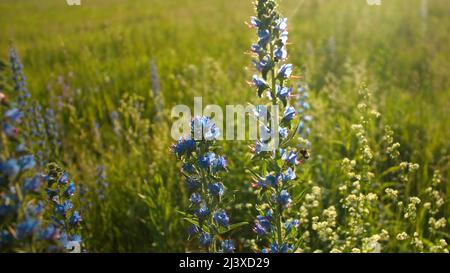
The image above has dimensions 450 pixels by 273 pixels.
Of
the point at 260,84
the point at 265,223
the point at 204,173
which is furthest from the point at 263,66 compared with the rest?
the point at 265,223

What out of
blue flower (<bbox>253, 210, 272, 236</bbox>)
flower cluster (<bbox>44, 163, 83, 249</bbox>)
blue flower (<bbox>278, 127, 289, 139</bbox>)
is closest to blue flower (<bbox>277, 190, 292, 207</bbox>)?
blue flower (<bbox>253, 210, 272, 236</bbox>)

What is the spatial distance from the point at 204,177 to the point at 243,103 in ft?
7.58

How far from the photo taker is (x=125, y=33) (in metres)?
8.59

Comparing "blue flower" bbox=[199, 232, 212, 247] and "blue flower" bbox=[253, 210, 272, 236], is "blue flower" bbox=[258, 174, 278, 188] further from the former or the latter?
"blue flower" bbox=[199, 232, 212, 247]

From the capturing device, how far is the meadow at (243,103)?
2.90m

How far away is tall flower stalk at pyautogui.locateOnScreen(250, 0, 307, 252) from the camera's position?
86.1 inches

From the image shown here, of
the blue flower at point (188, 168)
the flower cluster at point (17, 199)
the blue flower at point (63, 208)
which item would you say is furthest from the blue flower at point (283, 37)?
the blue flower at point (63, 208)

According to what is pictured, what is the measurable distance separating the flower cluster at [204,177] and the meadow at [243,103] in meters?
0.14

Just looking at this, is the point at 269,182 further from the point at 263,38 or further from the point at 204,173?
the point at 263,38

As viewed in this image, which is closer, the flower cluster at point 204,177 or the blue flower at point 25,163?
the blue flower at point 25,163

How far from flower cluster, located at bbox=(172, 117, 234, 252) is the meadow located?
14cm

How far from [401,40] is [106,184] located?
5.96 metres

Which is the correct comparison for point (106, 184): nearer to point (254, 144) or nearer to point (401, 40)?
point (254, 144)

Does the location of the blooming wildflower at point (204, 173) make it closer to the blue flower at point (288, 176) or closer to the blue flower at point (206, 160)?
the blue flower at point (206, 160)
